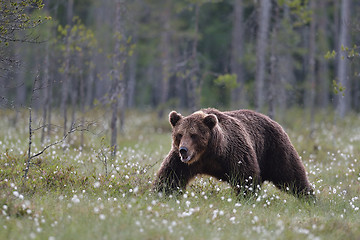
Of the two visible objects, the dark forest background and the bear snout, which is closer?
the bear snout

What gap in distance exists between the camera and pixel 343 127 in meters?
23.0

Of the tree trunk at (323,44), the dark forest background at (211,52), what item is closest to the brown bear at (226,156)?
the dark forest background at (211,52)

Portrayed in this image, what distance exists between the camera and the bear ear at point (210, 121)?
23.1ft

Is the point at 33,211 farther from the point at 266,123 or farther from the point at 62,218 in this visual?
the point at 266,123

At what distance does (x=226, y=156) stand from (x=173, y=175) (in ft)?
3.10

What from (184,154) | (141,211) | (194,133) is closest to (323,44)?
(194,133)

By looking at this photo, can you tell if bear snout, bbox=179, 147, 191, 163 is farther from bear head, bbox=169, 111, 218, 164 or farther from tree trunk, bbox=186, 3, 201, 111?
tree trunk, bbox=186, 3, 201, 111

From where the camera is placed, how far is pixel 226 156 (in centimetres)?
741

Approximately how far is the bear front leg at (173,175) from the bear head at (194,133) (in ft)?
0.76

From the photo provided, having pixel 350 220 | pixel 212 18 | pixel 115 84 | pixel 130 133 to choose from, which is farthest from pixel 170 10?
pixel 350 220

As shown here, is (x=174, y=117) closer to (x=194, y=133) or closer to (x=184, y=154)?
(x=194, y=133)

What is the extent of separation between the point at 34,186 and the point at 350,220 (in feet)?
16.0

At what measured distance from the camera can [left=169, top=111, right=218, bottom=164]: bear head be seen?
22.7 feet

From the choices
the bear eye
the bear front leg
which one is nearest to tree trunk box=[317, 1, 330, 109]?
the bear front leg
